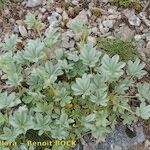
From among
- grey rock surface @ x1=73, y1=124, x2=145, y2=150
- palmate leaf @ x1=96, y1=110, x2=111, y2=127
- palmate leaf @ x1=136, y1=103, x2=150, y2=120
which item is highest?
palmate leaf @ x1=136, y1=103, x2=150, y2=120

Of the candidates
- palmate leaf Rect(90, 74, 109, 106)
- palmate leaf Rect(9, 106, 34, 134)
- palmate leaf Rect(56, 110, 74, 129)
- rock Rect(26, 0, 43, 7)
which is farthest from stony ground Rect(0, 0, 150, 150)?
palmate leaf Rect(9, 106, 34, 134)

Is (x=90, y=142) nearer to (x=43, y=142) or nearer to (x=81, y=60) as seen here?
(x=43, y=142)

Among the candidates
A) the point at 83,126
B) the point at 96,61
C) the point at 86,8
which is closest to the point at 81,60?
the point at 96,61

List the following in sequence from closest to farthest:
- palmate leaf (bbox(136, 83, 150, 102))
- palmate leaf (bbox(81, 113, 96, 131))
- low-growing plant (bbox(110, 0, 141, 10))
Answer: palmate leaf (bbox(81, 113, 96, 131))
palmate leaf (bbox(136, 83, 150, 102))
low-growing plant (bbox(110, 0, 141, 10))

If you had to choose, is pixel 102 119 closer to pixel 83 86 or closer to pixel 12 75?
pixel 83 86

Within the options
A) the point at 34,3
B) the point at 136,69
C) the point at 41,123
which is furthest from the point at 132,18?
the point at 41,123

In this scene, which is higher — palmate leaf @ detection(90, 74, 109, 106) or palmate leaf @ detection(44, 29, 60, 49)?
palmate leaf @ detection(44, 29, 60, 49)

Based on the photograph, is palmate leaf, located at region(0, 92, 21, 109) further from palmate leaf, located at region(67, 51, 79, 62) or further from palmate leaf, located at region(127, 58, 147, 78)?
palmate leaf, located at region(127, 58, 147, 78)

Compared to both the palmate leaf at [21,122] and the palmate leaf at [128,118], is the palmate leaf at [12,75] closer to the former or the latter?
the palmate leaf at [21,122]
